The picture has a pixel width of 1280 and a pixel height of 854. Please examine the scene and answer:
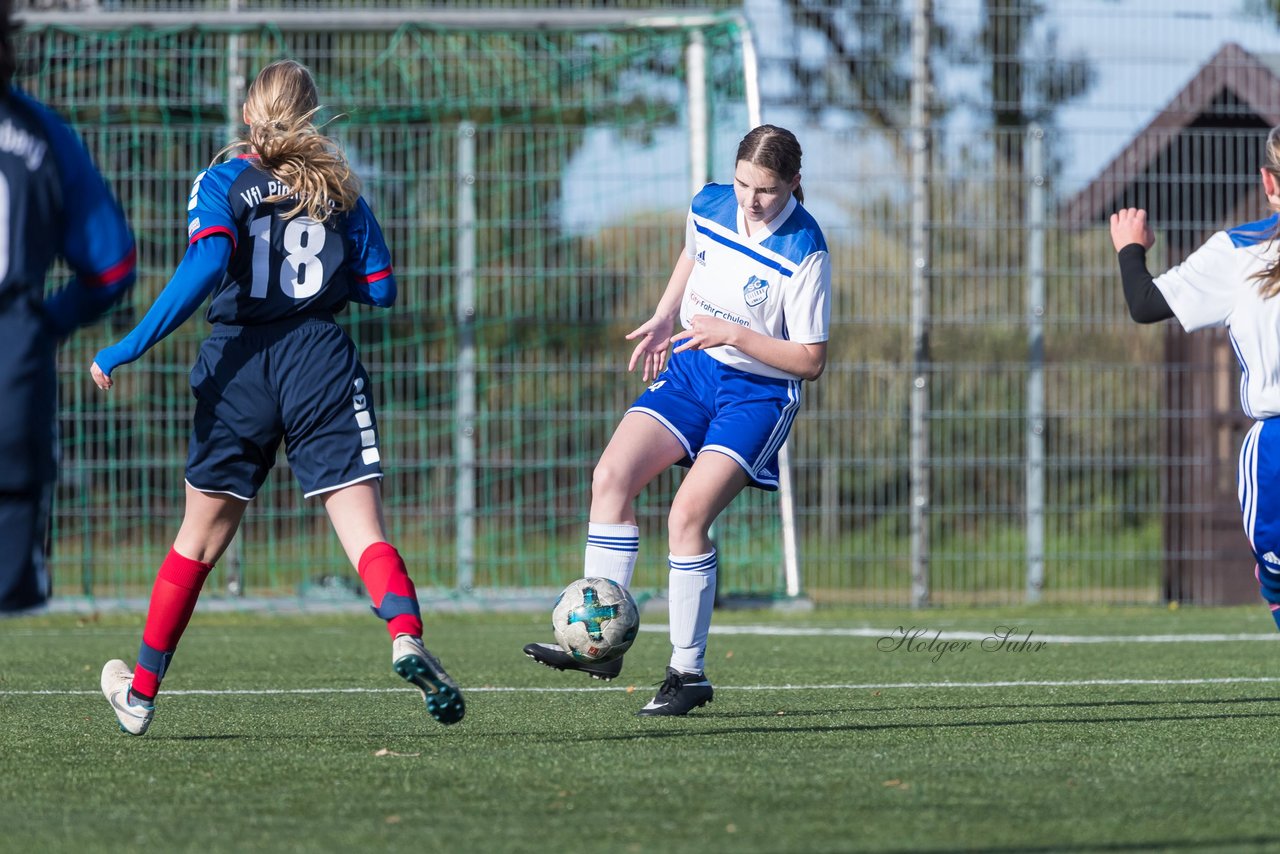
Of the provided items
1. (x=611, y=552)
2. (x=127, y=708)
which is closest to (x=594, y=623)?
(x=611, y=552)

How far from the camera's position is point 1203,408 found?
12.7 meters

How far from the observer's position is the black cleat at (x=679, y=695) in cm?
536

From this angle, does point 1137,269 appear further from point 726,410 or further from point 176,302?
point 176,302

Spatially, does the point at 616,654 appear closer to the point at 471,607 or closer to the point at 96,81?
the point at 471,607

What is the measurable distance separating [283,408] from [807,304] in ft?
5.70

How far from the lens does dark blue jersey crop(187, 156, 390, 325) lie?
15.4 feet

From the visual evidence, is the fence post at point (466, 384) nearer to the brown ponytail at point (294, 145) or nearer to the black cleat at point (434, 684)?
the brown ponytail at point (294, 145)

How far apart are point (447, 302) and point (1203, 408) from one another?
5621mm

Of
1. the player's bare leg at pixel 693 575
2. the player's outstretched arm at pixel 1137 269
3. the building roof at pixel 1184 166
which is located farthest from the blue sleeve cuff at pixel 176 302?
the building roof at pixel 1184 166

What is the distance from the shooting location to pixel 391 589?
4574 millimetres

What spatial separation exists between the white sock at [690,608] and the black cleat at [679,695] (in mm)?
32

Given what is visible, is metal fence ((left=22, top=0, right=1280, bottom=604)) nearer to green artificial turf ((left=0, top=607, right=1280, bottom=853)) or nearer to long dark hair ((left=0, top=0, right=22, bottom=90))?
green artificial turf ((left=0, top=607, right=1280, bottom=853))

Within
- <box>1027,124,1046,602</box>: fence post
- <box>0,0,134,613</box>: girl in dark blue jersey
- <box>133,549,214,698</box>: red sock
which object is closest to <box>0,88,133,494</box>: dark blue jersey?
<box>0,0,134,613</box>: girl in dark blue jersey

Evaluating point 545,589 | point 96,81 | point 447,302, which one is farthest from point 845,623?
point 96,81
